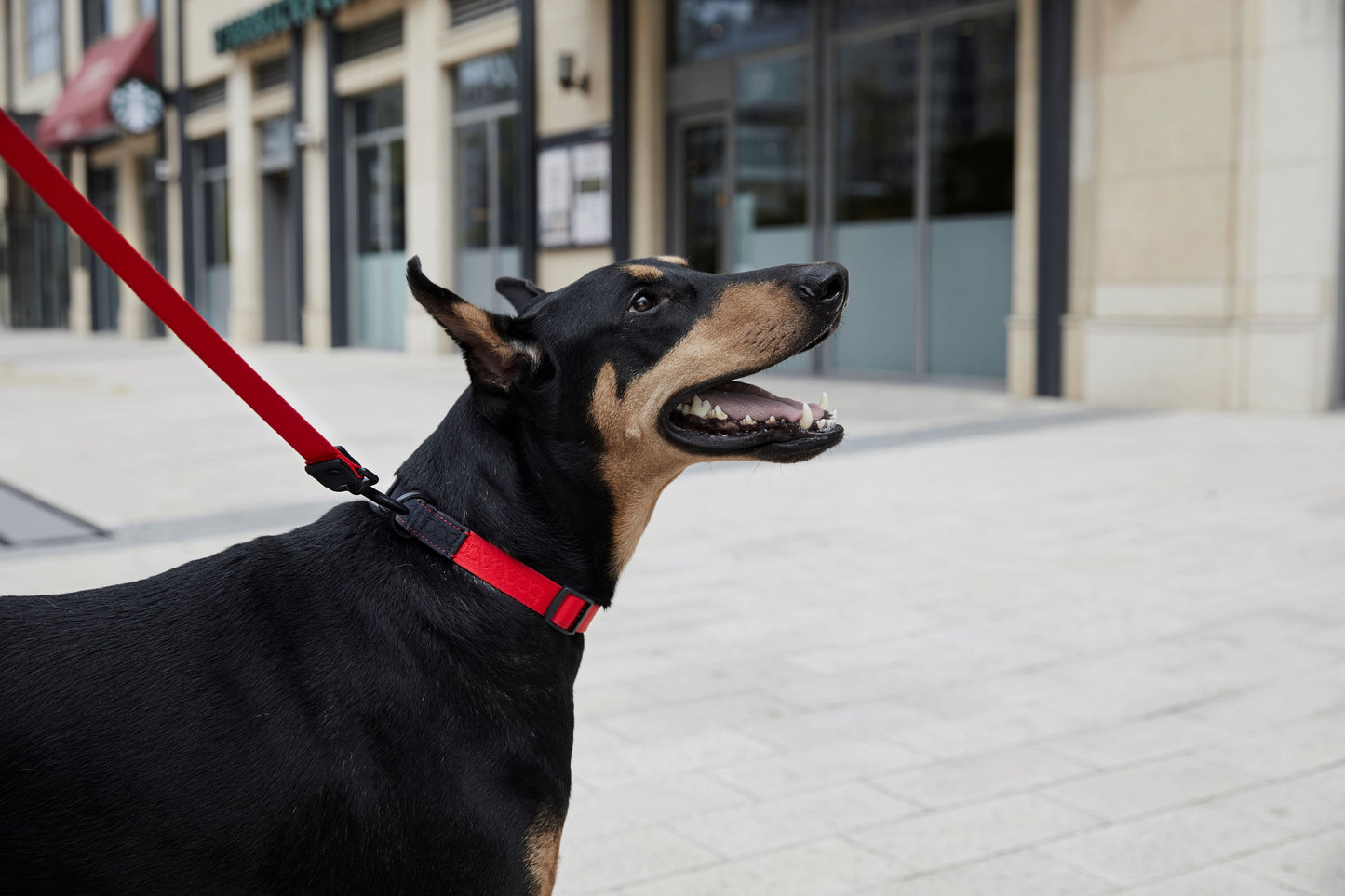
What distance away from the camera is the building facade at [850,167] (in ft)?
37.1

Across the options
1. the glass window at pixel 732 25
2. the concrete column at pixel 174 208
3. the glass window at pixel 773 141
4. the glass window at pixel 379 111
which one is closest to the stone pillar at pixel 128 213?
the concrete column at pixel 174 208

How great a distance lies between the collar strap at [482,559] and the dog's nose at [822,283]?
74cm

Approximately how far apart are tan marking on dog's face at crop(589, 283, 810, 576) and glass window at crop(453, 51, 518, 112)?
17905mm

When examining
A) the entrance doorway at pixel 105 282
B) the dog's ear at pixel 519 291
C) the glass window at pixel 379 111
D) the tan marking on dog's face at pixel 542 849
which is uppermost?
the glass window at pixel 379 111

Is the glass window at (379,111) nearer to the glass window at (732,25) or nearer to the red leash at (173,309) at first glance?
the glass window at (732,25)

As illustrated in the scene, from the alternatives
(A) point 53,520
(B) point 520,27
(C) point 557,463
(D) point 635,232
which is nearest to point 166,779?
(C) point 557,463

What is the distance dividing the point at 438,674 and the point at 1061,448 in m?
8.27

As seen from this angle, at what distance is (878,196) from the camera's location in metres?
15.0

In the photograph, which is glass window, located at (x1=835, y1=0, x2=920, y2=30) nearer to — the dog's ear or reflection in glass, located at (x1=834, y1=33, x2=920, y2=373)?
reflection in glass, located at (x1=834, y1=33, x2=920, y2=373)


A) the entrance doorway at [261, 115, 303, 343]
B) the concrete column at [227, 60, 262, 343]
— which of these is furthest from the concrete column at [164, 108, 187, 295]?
the entrance doorway at [261, 115, 303, 343]

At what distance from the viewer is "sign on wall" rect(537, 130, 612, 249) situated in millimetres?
17766

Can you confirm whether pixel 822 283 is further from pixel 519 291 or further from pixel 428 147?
pixel 428 147

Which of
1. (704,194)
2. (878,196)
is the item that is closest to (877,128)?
(878,196)

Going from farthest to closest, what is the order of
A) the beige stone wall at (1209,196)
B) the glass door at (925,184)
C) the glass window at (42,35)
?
the glass window at (42,35) → the glass door at (925,184) → the beige stone wall at (1209,196)
